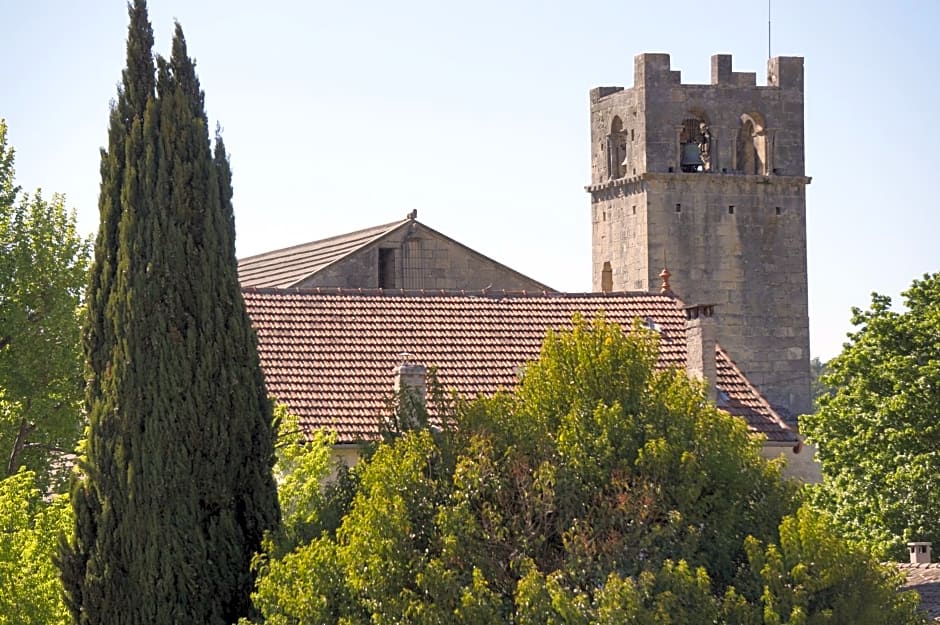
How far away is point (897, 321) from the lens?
1465 inches

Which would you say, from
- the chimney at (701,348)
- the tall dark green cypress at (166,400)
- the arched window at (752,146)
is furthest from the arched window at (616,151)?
the tall dark green cypress at (166,400)

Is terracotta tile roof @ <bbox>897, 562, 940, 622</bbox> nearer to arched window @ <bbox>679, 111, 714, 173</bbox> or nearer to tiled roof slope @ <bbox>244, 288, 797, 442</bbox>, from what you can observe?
tiled roof slope @ <bbox>244, 288, 797, 442</bbox>

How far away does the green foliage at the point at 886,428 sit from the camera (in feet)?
116

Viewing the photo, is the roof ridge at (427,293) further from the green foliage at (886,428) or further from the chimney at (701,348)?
the green foliage at (886,428)

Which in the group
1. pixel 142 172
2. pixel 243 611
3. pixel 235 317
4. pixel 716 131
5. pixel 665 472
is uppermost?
pixel 716 131

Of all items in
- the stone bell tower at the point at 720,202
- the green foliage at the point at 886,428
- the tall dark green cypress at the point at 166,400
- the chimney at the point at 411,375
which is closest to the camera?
the tall dark green cypress at the point at 166,400

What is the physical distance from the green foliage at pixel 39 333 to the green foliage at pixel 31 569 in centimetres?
1189

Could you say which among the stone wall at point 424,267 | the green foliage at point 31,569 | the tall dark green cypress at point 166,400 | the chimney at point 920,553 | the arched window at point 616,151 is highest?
the arched window at point 616,151

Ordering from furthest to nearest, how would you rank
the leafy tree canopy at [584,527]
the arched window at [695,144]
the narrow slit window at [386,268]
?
the arched window at [695,144] < the narrow slit window at [386,268] < the leafy tree canopy at [584,527]

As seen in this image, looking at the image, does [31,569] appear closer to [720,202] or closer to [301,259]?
[301,259]

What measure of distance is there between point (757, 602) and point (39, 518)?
9.43 meters

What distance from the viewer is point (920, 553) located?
1224 inches

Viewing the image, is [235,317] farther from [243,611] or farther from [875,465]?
[875,465]

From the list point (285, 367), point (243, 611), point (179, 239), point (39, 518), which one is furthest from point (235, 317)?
point (285, 367)
